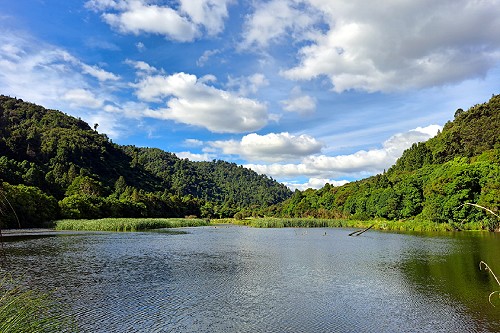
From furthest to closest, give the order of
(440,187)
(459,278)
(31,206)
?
(440,187) < (31,206) < (459,278)

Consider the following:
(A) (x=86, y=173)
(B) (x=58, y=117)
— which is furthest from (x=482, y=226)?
(B) (x=58, y=117)

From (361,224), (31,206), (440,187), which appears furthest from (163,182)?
(440,187)

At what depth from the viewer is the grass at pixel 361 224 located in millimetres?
70012

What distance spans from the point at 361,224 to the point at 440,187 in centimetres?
2181

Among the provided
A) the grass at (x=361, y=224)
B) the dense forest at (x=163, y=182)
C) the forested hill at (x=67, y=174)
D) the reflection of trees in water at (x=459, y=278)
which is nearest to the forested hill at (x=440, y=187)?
the dense forest at (x=163, y=182)

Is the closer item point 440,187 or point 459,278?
point 459,278

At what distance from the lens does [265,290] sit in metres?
20.8

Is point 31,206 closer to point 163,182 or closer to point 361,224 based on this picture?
point 361,224

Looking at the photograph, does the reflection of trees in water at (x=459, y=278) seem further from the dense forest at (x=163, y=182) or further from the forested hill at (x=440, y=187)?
the dense forest at (x=163, y=182)

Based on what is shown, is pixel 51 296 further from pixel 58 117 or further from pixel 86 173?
pixel 58 117

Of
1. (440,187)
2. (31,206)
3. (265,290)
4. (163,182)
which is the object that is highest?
(163,182)

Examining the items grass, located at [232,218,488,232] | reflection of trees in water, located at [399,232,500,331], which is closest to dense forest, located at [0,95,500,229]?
grass, located at [232,218,488,232]

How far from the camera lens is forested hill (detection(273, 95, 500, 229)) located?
70.5 metres

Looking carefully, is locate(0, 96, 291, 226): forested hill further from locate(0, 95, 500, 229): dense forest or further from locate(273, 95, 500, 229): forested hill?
locate(273, 95, 500, 229): forested hill
